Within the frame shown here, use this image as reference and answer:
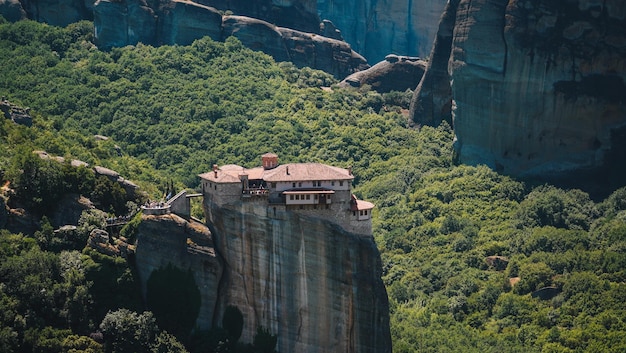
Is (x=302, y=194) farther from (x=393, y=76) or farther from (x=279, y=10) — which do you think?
(x=279, y=10)

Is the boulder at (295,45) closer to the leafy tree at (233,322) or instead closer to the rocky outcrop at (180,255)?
the rocky outcrop at (180,255)

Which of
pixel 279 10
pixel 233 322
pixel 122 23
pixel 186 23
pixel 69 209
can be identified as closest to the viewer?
pixel 233 322

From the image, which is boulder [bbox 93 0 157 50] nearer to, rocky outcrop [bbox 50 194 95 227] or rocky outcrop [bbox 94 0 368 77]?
rocky outcrop [bbox 94 0 368 77]

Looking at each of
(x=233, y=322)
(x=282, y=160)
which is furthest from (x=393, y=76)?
(x=233, y=322)

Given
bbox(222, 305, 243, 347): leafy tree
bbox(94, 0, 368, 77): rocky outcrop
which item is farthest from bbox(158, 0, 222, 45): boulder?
bbox(222, 305, 243, 347): leafy tree

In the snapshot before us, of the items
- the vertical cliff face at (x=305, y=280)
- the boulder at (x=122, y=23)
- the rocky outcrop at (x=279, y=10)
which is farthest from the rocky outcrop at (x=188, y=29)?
the vertical cliff face at (x=305, y=280)
